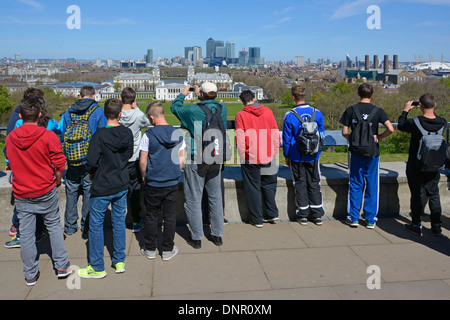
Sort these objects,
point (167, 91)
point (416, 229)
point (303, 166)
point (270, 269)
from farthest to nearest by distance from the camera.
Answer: point (167, 91) < point (303, 166) < point (416, 229) < point (270, 269)

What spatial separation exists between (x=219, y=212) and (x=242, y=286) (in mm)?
1188

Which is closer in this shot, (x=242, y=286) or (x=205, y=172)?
(x=242, y=286)

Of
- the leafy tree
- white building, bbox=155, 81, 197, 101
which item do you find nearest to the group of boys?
the leafy tree

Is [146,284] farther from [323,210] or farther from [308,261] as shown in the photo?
[323,210]

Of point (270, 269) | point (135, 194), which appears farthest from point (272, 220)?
point (135, 194)

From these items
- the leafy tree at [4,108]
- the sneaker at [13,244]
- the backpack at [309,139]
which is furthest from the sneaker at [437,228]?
the leafy tree at [4,108]

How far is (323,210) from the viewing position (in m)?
5.67

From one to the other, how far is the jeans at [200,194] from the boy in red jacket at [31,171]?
1382mm

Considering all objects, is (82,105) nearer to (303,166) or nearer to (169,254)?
(169,254)

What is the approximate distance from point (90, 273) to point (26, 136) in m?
1.40

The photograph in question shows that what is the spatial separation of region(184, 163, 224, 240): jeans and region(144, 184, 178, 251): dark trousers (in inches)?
11.4

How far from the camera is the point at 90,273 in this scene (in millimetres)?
4195

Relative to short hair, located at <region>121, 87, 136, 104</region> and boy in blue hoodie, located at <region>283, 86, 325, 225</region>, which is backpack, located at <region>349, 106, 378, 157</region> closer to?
boy in blue hoodie, located at <region>283, 86, 325, 225</region>

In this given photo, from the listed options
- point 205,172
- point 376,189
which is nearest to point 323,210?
point 376,189
